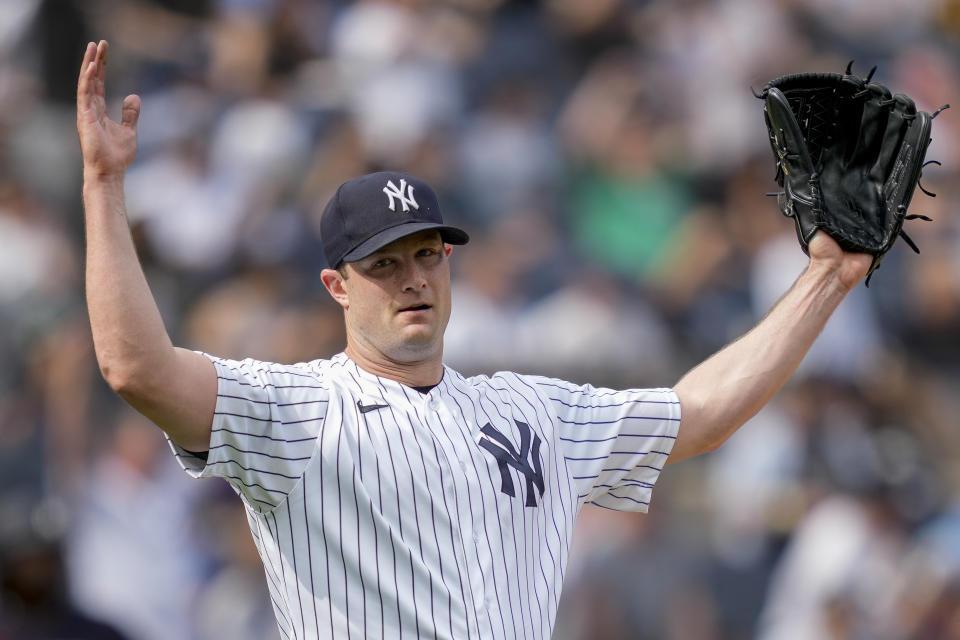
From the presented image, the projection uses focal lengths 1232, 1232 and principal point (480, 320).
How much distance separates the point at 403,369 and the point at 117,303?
0.75 meters

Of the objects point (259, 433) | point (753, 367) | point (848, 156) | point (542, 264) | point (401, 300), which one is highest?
point (542, 264)

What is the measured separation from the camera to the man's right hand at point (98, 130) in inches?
91.5

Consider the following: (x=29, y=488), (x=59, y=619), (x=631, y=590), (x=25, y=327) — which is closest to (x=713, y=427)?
(x=59, y=619)

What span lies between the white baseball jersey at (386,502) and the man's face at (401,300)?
8 cm

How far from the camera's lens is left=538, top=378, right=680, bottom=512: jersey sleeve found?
2.94 meters

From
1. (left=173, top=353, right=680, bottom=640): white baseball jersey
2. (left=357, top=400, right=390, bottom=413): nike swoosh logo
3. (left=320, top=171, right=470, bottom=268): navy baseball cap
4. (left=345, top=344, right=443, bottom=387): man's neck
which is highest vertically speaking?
(left=320, top=171, right=470, bottom=268): navy baseball cap

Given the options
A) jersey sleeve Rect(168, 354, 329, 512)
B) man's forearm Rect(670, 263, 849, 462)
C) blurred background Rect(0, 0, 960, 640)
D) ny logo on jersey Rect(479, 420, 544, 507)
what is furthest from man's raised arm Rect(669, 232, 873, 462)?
blurred background Rect(0, 0, 960, 640)

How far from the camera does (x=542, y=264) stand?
7.29 m

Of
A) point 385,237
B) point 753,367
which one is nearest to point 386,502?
point 385,237

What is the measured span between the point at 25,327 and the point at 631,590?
3641 millimetres

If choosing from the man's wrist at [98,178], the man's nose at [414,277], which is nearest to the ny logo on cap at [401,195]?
the man's nose at [414,277]

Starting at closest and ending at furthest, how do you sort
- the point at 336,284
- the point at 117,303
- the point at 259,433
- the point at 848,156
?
the point at 117,303
the point at 259,433
the point at 336,284
the point at 848,156

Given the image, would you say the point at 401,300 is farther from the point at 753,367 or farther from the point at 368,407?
the point at 753,367

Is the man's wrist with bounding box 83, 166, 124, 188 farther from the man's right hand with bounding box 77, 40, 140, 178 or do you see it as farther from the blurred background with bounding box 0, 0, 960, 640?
the blurred background with bounding box 0, 0, 960, 640
